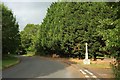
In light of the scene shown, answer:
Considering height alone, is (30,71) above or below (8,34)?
below

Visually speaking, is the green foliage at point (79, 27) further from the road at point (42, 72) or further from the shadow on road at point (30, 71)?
the road at point (42, 72)

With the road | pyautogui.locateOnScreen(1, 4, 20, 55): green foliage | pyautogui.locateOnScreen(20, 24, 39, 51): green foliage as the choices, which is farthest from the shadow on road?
pyautogui.locateOnScreen(20, 24, 39, 51): green foliage

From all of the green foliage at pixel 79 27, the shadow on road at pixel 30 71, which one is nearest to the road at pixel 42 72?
the shadow on road at pixel 30 71

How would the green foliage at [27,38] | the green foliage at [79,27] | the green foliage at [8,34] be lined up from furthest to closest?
the green foliage at [27,38], the green foliage at [8,34], the green foliage at [79,27]

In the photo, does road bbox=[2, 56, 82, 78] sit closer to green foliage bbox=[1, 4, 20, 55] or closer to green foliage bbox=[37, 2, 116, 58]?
green foliage bbox=[37, 2, 116, 58]

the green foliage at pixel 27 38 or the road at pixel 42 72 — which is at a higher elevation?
the green foliage at pixel 27 38

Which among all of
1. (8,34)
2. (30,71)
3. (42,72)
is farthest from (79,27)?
(42,72)

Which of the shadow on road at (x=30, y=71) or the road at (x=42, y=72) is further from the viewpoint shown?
the shadow on road at (x=30, y=71)

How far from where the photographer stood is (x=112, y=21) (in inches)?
610

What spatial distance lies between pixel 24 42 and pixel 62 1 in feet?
193

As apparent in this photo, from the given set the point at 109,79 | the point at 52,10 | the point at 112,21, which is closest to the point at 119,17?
the point at 112,21

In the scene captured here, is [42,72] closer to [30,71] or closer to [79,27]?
[30,71]

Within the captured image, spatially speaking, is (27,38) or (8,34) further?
(27,38)

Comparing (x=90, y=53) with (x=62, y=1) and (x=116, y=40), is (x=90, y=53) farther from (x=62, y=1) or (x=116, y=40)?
(x=116, y=40)
